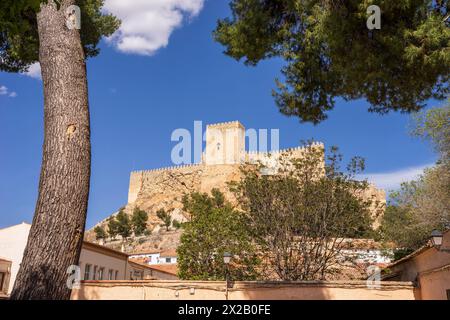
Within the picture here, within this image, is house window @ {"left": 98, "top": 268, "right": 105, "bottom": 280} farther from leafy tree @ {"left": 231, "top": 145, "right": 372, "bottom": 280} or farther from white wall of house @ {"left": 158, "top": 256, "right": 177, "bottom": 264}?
white wall of house @ {"left": 158, "top": 256, "right": 177, "bottom": 264}

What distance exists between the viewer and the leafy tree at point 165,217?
6281 centimetres

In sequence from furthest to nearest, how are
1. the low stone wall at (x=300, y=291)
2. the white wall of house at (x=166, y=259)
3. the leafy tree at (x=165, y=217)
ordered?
the leafy tree at (x=165, y=217)
the white wall of house at (x=166, y=259)
the low stone wall at (x=300, y=291)

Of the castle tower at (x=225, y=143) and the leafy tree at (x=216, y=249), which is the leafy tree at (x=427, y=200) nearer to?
the leafy tree at (x=216, y=249)

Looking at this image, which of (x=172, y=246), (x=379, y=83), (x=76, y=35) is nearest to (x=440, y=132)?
(x=379, y=83)

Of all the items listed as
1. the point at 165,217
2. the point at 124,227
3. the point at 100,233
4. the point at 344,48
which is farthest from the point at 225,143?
the point at 344,48

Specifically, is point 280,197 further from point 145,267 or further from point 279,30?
point 145,267

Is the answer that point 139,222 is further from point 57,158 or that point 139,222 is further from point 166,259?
point 57,158

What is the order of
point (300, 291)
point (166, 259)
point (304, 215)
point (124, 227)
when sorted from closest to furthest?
point (300, 291)
point (304, 215)
point (166, 259)
point (124, 227)

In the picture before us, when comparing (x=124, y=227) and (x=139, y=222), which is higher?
(x=139, y=222)

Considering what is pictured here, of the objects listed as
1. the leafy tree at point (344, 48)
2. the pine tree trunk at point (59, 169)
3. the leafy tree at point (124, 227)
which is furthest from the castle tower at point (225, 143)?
the pine tree trunk at point (59, 169)

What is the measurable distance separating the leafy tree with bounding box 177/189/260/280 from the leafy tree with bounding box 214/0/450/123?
1264 centimetres

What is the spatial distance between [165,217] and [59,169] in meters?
61.7

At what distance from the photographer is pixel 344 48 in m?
7.51

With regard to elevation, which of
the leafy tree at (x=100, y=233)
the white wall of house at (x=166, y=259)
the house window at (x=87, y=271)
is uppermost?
the leafy tree at (x=100, y=233)
